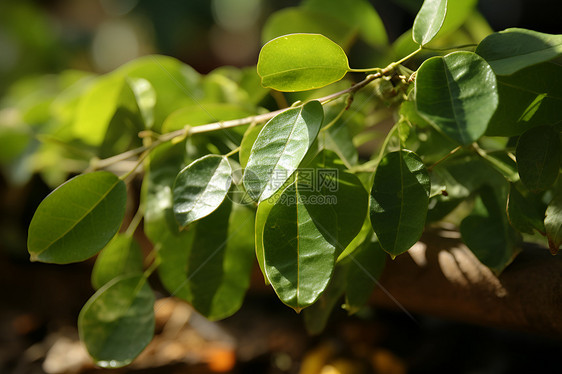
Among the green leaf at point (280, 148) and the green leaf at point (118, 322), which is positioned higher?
the green leaf at point (280, 148)

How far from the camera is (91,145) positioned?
0.62m

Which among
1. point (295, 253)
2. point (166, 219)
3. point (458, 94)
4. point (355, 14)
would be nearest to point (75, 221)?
point (166, 219)

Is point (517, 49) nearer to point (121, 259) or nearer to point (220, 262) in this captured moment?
point (220, 262)

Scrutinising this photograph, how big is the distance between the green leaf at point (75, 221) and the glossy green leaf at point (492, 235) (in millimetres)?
287

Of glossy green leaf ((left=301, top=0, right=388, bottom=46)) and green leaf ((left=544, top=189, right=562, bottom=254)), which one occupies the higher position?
glossy green leaf ((left=301, top=0, right=388, bottom=46))

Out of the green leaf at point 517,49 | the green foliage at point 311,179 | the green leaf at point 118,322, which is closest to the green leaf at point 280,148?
the green foliage at point 311,179

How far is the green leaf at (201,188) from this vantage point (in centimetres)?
33

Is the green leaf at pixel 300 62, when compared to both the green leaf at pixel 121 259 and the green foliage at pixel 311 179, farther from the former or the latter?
the green leaf at pixel 121 259

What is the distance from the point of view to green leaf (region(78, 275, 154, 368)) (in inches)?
16.2

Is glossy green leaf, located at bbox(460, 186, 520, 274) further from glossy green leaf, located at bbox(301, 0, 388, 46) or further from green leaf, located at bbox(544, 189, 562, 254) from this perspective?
glossy green leaf, located at bbox(301, 0, 388, 46)

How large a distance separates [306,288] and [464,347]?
0.41 meters

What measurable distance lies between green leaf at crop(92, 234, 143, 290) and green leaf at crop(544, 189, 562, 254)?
1.25ft

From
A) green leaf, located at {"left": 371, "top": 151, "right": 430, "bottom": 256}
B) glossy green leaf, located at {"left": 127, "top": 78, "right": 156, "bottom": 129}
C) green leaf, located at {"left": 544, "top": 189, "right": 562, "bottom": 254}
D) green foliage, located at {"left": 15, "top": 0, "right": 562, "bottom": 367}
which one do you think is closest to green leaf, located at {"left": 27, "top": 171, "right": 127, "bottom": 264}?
green foliage, located at {"left": 15, "top": 0, "right": 562, "bottom": 367}

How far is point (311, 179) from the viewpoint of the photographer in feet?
1.10
